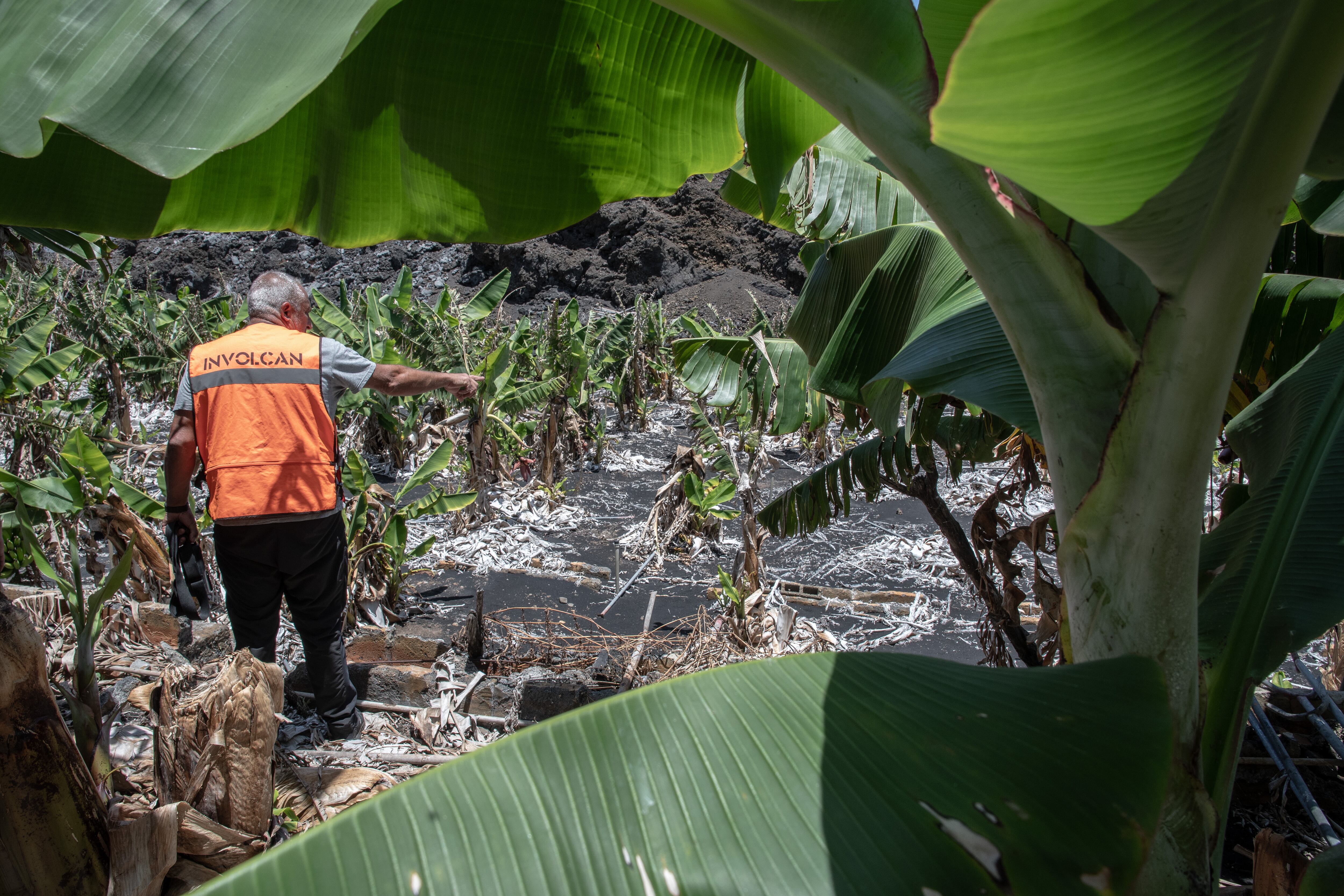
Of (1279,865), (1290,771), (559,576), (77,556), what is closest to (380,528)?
(559,576)

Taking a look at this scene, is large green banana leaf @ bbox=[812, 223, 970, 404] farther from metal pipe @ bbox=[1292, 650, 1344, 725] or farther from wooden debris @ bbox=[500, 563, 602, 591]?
wooden debris @ bbox=[500, 563, 602, 591]

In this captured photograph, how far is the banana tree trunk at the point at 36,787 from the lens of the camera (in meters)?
1.65

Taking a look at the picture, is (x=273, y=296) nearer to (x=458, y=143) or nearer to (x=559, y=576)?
(x=458, y=143)

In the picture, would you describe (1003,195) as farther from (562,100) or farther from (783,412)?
(783,412)

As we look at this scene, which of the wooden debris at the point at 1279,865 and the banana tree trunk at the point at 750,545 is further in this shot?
the banana tree trunk at the point at 750,545

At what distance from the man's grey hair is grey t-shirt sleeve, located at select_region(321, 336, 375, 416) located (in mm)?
216

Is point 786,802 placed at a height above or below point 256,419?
below

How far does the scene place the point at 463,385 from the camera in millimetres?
3094

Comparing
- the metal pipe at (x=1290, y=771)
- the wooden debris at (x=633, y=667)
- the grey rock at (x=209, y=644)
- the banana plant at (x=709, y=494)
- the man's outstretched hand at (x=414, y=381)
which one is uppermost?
the man's outstretched hand at (x=414, y=381)

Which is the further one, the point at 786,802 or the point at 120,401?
the point at 120,401

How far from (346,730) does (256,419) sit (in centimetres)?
143

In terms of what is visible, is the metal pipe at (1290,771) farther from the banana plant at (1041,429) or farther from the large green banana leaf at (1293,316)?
the banana plant at (1041,429)

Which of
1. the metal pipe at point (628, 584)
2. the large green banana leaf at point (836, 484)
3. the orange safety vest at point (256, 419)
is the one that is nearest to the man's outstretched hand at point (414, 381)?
the orange safety vest at point (256, 419)

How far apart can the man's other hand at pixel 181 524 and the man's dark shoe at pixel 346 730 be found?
1.01 meters
